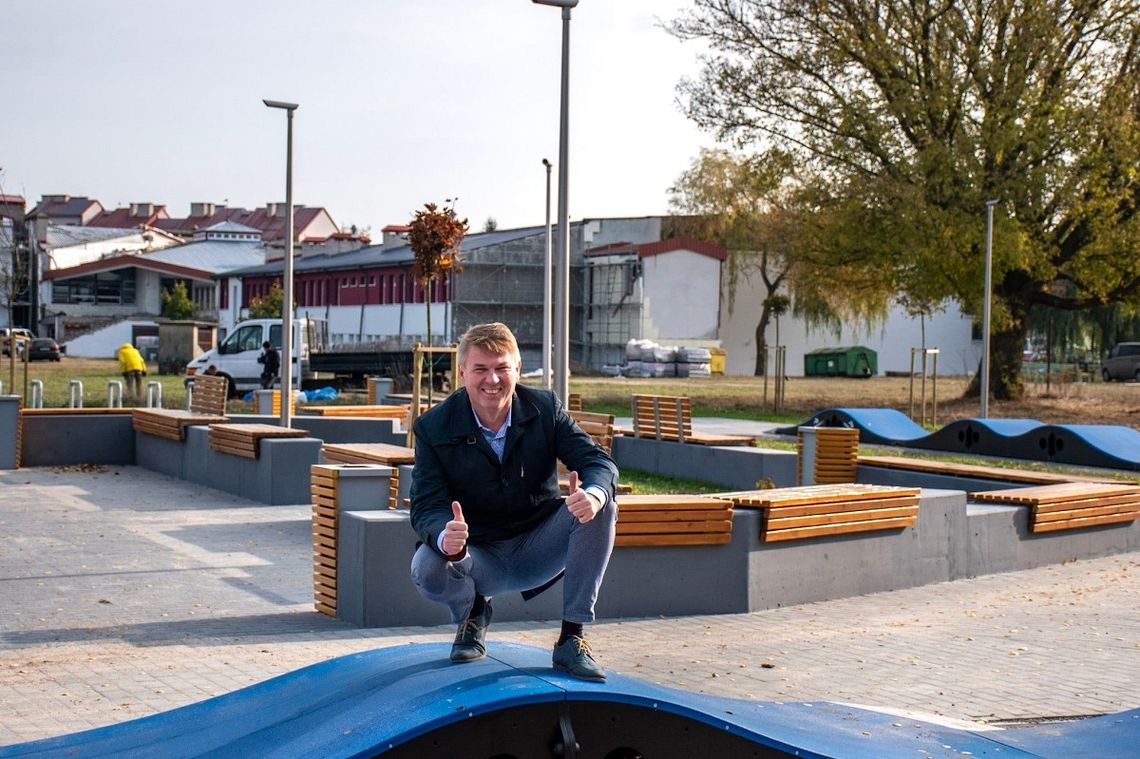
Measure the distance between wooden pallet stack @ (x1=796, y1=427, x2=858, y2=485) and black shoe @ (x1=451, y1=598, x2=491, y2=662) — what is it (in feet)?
42.6

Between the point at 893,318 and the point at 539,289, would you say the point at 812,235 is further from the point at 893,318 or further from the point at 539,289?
the point at 893,318

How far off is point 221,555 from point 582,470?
25.4 ft

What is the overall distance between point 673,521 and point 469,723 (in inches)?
219

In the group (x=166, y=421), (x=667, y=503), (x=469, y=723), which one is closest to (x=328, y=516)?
(x=667, y=503)

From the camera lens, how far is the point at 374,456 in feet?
48.8

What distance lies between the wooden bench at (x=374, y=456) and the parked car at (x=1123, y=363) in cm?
5677

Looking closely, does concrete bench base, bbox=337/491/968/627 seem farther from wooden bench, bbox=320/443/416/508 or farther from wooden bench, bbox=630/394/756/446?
wooden bench, bbox=630/394/756/446

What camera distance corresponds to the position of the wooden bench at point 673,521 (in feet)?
33.5

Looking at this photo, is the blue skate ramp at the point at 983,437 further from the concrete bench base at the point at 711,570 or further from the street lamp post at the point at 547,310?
the concrete bench base at the point at 711,570

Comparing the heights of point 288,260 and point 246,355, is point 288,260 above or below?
above

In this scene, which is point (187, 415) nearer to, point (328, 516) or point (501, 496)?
point (328, 516)

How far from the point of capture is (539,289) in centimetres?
7012

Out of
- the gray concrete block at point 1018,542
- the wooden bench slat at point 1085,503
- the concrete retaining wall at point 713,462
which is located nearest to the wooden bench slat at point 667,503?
the gray concrete block at point 1018,542

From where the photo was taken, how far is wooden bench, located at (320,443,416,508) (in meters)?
14.1
